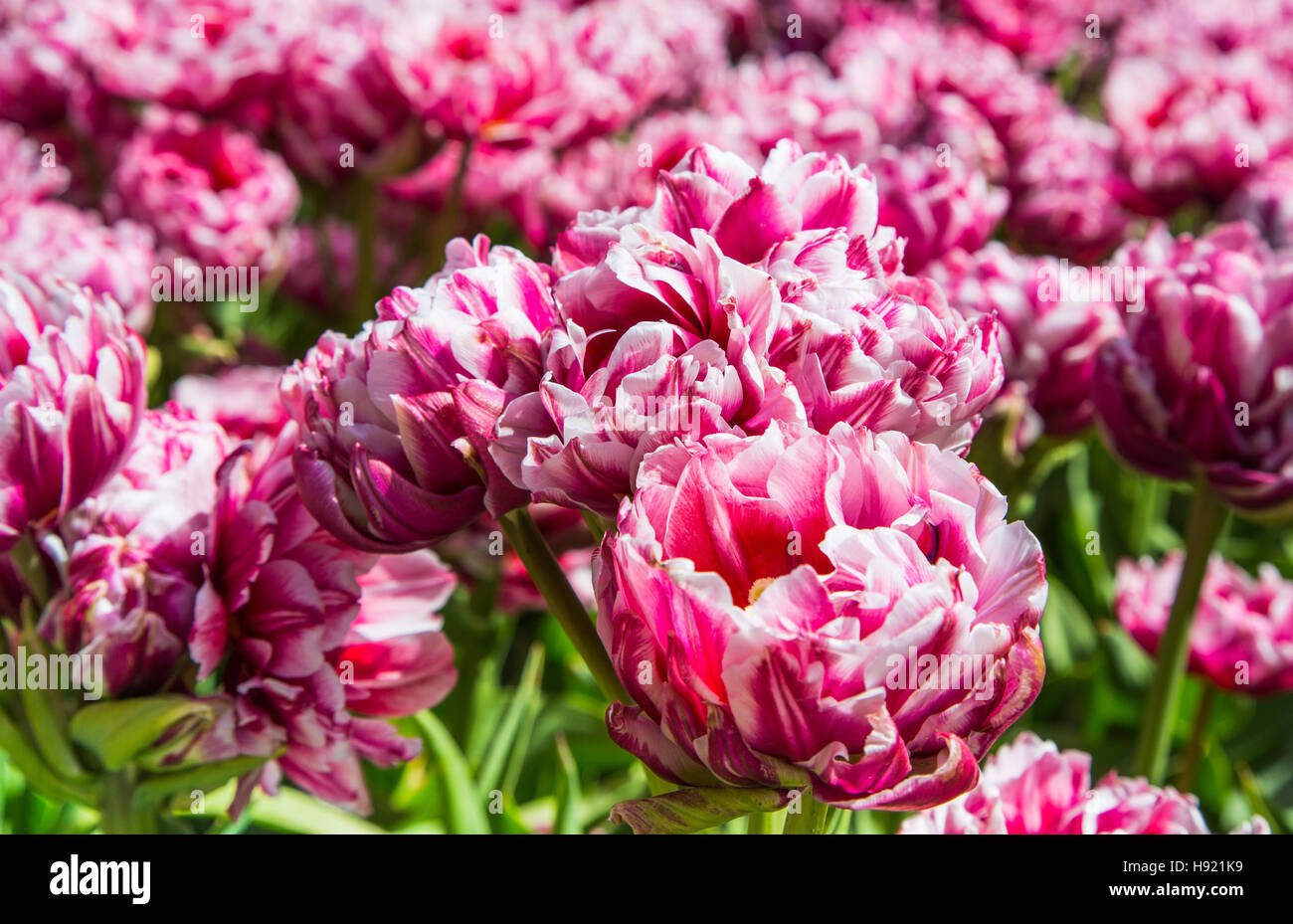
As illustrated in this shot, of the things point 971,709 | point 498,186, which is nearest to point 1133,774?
point 971,709

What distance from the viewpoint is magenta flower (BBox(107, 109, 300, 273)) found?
1.48m

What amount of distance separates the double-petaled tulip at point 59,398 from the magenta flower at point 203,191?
82 cm

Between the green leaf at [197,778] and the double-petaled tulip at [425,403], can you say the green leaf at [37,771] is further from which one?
the double-petaled tulip at [425,403]

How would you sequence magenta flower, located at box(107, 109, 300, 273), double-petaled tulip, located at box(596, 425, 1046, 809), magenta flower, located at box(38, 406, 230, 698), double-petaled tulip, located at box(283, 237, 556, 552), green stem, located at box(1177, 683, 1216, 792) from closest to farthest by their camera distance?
double-petaled tulip, located at box(596, 425, 1046, 809) → double-petaled tulip, located at box(283, 237, 556, 552) → magenta flower, located at box(38, 406, 230, 698) → green stem, located at box(1177, 683, 1216, 792) → magenta flower, located at box(107, 109, 300, 273)

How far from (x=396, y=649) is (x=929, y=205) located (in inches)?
27.3

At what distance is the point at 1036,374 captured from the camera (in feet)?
3.51

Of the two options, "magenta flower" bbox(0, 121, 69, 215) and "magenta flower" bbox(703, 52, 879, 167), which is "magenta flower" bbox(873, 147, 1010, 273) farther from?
"magenta flower" bbox(0, 121, 69, 215)

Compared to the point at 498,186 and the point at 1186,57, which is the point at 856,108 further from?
the point at 1186,57

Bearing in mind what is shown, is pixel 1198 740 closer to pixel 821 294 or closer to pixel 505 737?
pixel 505 737

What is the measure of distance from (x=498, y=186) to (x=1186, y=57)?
1.30 meters

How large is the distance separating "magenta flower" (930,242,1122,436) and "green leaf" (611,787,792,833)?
2.15 ft

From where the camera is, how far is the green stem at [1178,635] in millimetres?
1001

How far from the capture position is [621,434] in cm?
50

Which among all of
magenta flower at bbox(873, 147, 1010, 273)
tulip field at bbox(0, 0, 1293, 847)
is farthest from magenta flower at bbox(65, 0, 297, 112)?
magenta flower at bbox(873, 147, 1010, 273)
